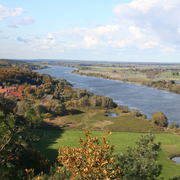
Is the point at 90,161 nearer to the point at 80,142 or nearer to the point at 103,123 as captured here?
the point at 80,142

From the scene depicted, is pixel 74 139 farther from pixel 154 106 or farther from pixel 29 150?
pixel 154 106

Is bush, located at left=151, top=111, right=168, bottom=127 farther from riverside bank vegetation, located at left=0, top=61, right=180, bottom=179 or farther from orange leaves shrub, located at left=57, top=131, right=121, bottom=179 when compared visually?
orange leaves shrub, located at left=57, top=131, right=121, bottom=179

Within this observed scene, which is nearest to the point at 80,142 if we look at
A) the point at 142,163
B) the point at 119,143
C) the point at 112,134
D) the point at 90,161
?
the point at 90,161

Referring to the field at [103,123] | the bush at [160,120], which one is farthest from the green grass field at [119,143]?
the bush at [160,120]

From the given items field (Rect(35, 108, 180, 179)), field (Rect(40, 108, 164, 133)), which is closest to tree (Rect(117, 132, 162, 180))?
field (Rect(35, 108, 180, 179))

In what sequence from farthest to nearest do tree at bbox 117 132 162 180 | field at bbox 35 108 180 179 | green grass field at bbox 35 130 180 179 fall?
field at bbox 35 108 180 179, green grass field at bbox 35 130 180 179, tree at bbox 117 132 162 180

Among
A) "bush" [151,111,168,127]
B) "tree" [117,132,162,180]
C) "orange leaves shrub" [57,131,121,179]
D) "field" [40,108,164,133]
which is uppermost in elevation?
"orange leaves shrub" [57,131,121,179]

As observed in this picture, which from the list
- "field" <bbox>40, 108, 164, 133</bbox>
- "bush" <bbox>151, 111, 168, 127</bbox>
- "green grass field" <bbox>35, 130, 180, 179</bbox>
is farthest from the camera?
"bush" <bbox>151, 111, 168, 127</bbox>
